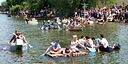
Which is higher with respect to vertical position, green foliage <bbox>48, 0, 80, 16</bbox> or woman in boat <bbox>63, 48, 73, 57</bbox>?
woman in boat <bbox>63, 48, 73, 57</bbox>

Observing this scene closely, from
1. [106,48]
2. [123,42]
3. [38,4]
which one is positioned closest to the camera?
[106,48]

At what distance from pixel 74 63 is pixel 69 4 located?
148ft

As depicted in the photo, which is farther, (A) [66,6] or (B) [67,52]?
(A) [66,6]

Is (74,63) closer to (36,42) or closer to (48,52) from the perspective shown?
(48,52)

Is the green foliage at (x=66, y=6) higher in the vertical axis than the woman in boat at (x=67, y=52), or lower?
lower

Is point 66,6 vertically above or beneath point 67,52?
beneath

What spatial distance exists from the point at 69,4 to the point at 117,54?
41.8 metres

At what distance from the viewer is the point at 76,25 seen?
49.0m

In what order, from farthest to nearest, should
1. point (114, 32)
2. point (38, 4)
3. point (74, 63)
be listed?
point (38, 4), point (114, 32), point (74, 63)

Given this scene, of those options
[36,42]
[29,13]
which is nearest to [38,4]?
[29,13]

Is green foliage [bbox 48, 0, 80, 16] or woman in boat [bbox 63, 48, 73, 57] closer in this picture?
woman in boat [bbox 63, 48, 73, 57]

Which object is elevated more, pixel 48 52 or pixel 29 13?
pixel 48 52

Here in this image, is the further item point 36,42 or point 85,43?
point 36,42

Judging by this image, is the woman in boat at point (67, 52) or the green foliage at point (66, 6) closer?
the woman in boat at point (67, 52)
